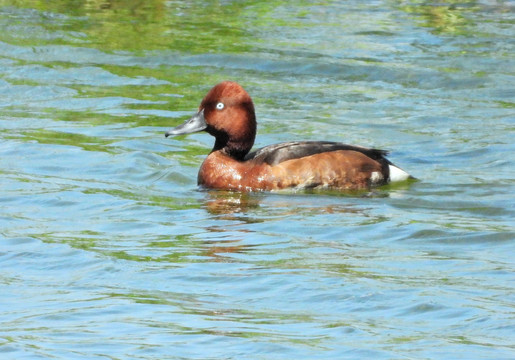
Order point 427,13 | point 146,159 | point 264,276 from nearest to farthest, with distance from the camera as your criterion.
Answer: point 264,276
point 146,159
point 427,13

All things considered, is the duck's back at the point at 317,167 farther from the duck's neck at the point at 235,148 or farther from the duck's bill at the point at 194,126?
the duck's bill at the point at 194,126

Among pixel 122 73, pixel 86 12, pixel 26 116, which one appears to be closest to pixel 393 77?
pixel 122 73

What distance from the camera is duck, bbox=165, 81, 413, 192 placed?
441 inches

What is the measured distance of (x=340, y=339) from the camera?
6723mm

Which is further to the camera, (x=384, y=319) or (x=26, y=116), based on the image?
(x=26, y=116)

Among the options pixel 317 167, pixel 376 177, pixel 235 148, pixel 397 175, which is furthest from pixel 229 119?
pixel 397 175

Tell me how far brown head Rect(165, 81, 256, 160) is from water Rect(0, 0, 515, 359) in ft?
1.96

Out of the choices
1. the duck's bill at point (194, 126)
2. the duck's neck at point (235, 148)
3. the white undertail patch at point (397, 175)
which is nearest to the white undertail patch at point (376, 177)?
the white undertail patch at point (397, 175)

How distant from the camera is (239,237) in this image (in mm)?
9555

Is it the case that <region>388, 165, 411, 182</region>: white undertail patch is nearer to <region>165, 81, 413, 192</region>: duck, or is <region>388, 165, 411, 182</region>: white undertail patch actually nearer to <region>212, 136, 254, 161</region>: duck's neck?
<region>165, 81, 413, 192</region>: duck

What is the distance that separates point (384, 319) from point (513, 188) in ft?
13.9

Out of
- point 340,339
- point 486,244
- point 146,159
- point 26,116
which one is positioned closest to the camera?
point 340,339

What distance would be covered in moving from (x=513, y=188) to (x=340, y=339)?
15.4ft

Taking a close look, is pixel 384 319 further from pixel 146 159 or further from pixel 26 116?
pixel 26 116
